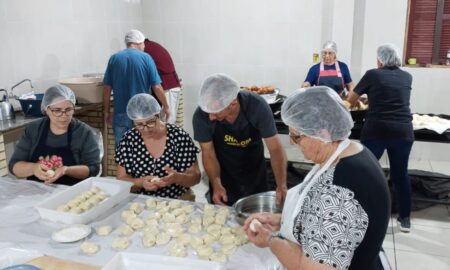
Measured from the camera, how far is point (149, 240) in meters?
1.59

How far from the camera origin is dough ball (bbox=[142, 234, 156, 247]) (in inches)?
62.6

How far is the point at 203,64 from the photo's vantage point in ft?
18.6

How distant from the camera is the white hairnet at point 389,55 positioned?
3135 mm

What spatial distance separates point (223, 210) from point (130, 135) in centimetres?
85

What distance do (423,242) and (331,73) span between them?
2.08m

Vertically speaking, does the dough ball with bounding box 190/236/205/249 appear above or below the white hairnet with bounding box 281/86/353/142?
below

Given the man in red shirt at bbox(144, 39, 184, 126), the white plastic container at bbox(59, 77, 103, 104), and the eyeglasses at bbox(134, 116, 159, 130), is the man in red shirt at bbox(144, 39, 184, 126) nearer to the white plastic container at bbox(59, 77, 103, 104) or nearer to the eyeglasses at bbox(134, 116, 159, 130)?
the white plastic container at bbox(59, 77, 103, 104)

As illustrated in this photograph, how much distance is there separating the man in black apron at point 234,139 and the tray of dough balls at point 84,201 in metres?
0.57

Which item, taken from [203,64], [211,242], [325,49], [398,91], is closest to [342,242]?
[211,242]

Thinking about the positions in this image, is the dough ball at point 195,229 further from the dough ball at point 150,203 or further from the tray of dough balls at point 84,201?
the tray of dough balls at point 84,201

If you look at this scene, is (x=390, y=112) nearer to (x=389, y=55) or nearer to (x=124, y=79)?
(x=389, y=55)

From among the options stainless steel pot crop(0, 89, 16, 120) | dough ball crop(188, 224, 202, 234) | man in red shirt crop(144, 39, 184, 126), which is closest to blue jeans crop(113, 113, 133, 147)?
man in red shirt crop(144, 39, 184, 126)

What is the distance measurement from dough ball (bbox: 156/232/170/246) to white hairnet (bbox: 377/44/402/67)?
2.38m

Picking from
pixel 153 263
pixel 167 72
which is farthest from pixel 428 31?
pixel 153 263
